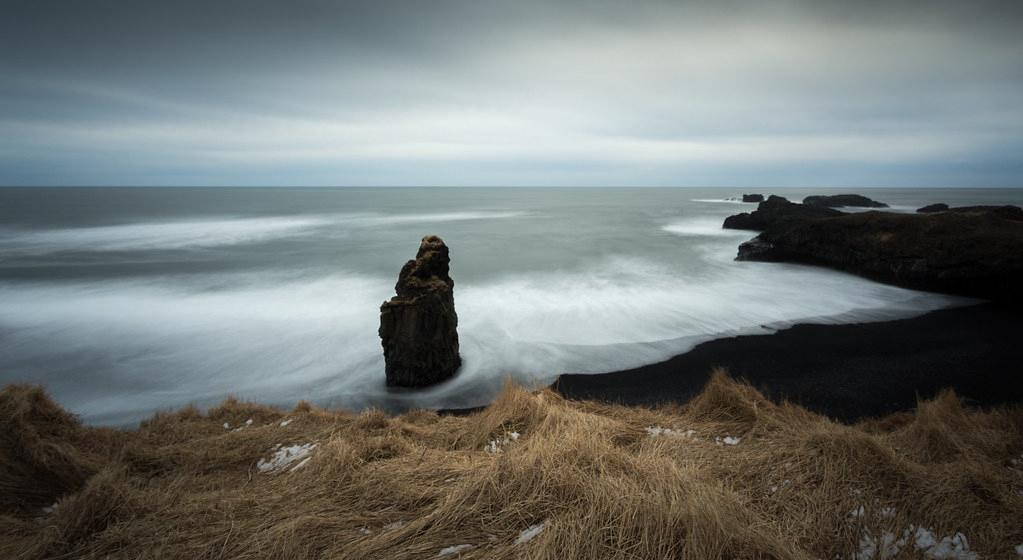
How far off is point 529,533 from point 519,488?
1.07 feet

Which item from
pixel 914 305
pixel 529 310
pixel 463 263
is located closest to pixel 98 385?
pixel 529 310

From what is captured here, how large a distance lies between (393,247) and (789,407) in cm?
2253

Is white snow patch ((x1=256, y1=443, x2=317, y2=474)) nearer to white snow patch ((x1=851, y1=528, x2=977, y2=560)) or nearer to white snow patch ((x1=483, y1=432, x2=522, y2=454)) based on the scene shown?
white snow patch ((x1=483, y1=432, x2=522, y2=454))

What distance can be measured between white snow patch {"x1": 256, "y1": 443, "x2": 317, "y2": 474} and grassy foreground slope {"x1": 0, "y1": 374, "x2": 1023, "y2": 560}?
0.07ft

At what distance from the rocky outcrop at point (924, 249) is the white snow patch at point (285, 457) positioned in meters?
15.6

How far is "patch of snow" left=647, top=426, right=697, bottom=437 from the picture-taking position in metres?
3.83

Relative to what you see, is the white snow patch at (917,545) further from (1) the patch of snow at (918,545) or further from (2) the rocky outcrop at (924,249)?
(2) the rocky outcrop at (924,249)

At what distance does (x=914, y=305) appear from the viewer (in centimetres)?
1085

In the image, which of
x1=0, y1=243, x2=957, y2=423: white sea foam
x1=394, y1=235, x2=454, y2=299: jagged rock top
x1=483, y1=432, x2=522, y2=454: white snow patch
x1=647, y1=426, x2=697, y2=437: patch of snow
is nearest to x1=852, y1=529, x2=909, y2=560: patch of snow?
x1=647, y1=426, x2=697, y2=437: patch of snow

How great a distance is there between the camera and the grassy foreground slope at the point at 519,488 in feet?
7.57

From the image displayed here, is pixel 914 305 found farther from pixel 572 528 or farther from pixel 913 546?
pixel 572 528

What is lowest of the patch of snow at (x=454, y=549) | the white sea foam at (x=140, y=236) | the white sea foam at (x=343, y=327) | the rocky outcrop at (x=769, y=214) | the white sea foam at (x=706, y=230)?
the white sea foam at (x=343, y=327)

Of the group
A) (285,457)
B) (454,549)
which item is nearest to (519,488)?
(454,549)

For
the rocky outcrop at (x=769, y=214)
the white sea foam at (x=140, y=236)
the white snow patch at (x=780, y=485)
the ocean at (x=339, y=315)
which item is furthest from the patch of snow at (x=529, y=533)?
the rocky outcrop at (x=769, y=214)
